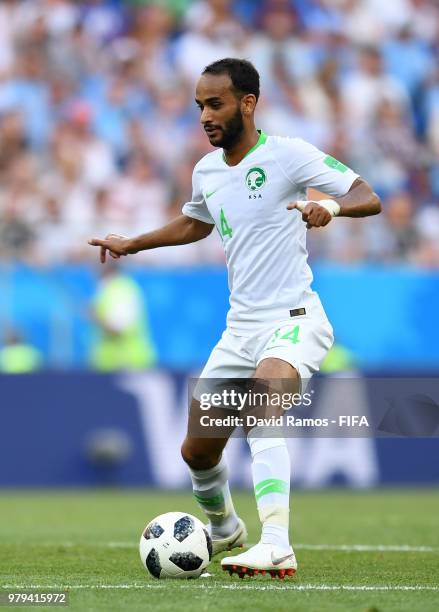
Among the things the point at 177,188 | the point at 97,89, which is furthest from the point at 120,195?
the point at 97,89

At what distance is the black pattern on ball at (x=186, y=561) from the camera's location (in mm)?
6184

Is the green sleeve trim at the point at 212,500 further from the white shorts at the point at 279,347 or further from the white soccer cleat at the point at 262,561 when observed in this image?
the white soccer cleat at the point at 262,561

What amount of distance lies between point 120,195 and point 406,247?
338 centimetres

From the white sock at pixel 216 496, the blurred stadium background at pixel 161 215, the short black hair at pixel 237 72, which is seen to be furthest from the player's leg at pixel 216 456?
the blurred stadium background at pixel 161 215

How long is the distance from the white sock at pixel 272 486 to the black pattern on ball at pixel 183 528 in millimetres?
402

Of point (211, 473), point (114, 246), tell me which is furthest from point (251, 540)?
point (114, 246)

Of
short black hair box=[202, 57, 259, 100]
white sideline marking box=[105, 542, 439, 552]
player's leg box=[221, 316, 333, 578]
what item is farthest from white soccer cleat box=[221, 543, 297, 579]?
short black hair box=[202, 57, 259, 100]

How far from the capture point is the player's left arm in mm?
5754

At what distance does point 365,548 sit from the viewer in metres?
7.95

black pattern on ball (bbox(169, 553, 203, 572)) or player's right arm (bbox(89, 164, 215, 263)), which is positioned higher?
player's right arm (bbox(89, 164, 215, 263))

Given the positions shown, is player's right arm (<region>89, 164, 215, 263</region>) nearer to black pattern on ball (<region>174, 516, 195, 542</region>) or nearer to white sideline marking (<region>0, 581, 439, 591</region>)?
black pattern on ball (<region>174, 516, 195, 542</region>)

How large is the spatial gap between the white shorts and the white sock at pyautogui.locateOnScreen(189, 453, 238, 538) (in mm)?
599

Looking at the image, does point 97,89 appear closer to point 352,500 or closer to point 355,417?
point 355,417

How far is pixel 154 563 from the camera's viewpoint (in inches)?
245
